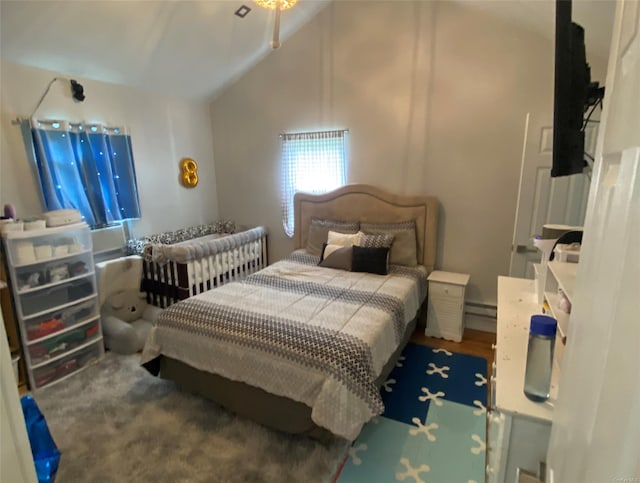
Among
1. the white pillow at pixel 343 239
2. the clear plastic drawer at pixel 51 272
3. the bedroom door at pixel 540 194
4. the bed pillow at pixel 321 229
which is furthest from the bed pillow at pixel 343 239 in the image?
the clear plastic drawer at pixel 51 272

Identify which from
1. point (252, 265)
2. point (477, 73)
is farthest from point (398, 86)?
point (252, 265)

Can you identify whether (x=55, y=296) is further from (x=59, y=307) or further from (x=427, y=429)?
(x=427, y=429)

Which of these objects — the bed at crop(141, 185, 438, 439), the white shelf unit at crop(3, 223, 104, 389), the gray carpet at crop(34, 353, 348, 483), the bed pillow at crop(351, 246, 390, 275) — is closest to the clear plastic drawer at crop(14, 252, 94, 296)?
the white shelf unit at crop(3, 223, 104, 389)

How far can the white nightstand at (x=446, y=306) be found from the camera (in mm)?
3041

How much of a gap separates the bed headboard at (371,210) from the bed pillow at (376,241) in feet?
0.91

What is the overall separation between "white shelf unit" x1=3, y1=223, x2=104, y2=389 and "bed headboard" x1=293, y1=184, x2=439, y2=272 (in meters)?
2.04

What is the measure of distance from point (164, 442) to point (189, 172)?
2.92 meters

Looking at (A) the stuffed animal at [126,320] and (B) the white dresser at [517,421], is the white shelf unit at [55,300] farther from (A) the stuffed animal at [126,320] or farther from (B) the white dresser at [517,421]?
(B) the white dresser at [517,421]

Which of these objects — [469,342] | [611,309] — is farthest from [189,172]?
[611,309]

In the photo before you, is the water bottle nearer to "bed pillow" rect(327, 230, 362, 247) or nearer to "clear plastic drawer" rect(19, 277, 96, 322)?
"bed pillow" rect(327, 230, 362, 247)

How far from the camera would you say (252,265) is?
13.3ft

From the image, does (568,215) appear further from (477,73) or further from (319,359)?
(319,359)

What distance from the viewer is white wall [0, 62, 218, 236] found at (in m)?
2.55

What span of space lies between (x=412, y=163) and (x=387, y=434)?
2.38 metres
